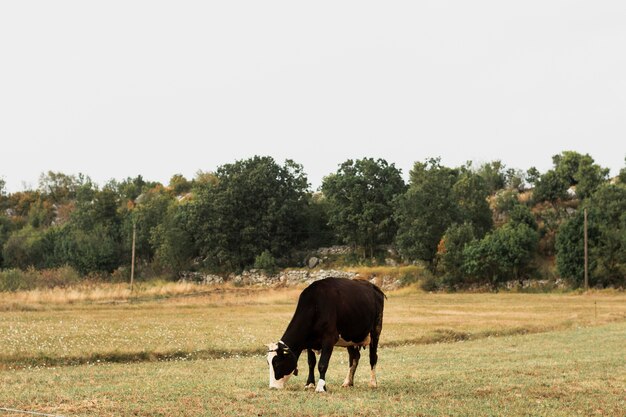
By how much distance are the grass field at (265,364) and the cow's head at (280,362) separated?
45cm

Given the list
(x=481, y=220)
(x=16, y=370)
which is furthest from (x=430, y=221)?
(x=16, y=370)

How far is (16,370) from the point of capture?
22.1 meters

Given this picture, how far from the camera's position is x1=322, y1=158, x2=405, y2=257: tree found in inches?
4146

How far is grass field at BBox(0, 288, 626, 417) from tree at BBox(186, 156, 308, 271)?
179 ft

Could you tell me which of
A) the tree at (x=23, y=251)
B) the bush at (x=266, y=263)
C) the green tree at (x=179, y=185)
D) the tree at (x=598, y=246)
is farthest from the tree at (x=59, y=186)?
the tree at (x=598, y=246)

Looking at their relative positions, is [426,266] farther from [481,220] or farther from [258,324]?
[258,324]

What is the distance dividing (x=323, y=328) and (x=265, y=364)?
8312 mm

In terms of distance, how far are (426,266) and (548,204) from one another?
3588 cm

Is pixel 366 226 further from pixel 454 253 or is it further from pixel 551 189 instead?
pixel 551 189

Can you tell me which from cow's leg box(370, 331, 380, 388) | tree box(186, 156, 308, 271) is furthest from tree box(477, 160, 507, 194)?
cow's leg box(370, 331, 380, 388)

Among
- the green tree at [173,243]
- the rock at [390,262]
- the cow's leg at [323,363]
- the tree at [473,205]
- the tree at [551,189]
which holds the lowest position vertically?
the cow's leg at [323,363]

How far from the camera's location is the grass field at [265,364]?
14.2 metres

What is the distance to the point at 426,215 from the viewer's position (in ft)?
309

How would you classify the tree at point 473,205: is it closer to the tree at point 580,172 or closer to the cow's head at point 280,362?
the tree at point 580,172
